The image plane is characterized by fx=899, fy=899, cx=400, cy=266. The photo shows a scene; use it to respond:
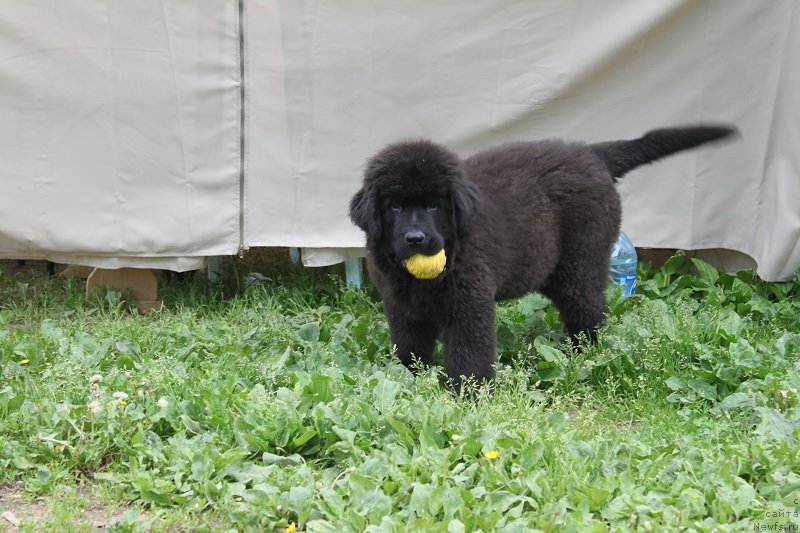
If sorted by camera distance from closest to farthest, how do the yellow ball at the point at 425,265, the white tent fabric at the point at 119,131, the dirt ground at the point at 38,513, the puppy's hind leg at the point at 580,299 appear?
the dirt ground at the point at 38,513 → the yellow ball at the point at 425,265 → the puppy's hind leg at the point at 580,299 → the white tent fabric at the point at 119,131

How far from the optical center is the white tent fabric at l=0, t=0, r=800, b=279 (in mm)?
5691

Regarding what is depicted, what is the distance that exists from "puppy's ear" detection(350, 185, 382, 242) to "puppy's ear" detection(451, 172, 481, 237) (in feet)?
1.17

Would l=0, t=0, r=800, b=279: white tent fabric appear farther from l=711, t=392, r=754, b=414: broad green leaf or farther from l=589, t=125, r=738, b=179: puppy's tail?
l=711, t=392, r=754, b=414: broad green leaf

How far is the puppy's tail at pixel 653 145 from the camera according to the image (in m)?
4.84

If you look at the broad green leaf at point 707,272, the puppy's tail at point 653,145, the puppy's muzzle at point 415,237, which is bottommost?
the broad green leaf at point 707,272

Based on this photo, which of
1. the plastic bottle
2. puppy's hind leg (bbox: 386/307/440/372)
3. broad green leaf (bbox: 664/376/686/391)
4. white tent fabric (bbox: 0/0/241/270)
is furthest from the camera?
the plastic bottle

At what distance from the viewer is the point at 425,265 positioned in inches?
159

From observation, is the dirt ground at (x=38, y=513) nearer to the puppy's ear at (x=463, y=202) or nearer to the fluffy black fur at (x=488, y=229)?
the fluffy black fur at (x=488, y=229)

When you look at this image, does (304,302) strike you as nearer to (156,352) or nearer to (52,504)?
(156,352)

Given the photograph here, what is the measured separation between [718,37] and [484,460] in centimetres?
385

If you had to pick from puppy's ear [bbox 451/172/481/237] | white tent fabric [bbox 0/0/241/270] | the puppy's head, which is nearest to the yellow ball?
the puppy's head

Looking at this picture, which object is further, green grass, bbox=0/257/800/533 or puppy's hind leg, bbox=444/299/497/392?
puppy's hind leg, bbox=444/299/497/392

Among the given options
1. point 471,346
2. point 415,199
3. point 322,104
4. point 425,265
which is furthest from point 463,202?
point 322,104

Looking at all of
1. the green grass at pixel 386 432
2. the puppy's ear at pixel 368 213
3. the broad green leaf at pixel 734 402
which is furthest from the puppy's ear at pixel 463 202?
the broad green leaf at pixel 734 402
